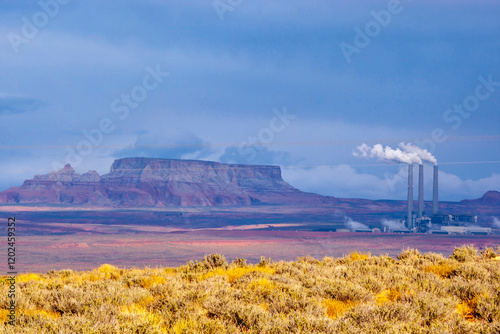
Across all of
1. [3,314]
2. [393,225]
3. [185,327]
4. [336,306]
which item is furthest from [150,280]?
Result: [393,225]

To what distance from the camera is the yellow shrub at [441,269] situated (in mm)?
14977

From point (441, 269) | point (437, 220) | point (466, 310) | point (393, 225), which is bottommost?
point (393, 225)

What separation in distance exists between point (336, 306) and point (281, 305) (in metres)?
1.44

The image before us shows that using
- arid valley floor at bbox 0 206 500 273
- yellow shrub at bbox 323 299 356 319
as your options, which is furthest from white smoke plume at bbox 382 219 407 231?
yellow shrub at bbox 323 299 356 319

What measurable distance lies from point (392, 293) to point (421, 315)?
2489mm

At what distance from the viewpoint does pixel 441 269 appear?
1536 centimetres

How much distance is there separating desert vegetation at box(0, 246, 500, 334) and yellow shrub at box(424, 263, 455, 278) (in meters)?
0.04

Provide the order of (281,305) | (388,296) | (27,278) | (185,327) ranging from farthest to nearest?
(27,278) < (388,296) < (281,305) < (185,327)

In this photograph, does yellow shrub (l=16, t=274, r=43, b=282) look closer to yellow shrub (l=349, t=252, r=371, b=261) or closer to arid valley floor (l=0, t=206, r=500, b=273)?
yellow shrub (l=349, t=252, r=371, b=261)

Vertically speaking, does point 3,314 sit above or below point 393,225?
above

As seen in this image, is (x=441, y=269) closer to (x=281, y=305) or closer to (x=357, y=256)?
(x=357, y=256)

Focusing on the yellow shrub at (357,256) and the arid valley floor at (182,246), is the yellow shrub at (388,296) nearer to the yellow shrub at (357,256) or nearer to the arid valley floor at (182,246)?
the yellow shrub at (357,256)

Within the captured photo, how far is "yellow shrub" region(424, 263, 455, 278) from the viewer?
49.1ft

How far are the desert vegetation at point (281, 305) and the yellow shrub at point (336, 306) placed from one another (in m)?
0.02
